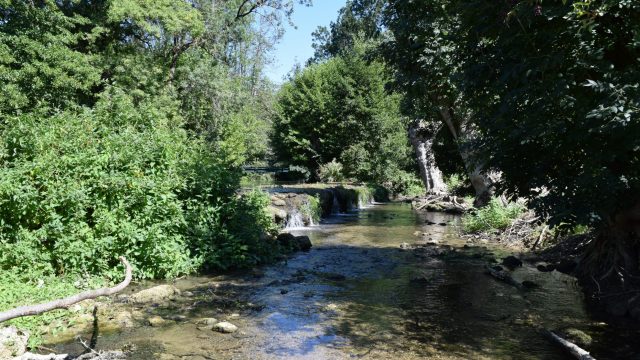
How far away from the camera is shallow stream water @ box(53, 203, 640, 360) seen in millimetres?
6285

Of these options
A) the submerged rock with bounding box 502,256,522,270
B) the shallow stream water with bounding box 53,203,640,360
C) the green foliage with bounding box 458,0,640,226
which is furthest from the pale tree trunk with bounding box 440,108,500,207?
the green foliage with bounding box 458,0,640,226

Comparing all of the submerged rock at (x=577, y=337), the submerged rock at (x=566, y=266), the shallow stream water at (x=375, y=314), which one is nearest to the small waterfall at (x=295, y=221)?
the shallow stream water at (x=375, y=314)

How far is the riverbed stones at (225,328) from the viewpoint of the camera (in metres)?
7.01

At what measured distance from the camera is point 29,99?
17562mm

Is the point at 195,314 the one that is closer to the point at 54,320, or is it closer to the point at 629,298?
the point at 54,320

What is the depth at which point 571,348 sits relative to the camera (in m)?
5.92

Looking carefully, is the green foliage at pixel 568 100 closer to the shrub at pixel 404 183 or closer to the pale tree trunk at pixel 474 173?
the pale tree trunk at pixel 474 173

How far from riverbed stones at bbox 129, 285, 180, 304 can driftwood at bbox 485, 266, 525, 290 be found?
6.49m

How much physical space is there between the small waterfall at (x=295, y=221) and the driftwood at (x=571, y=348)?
1313 cm

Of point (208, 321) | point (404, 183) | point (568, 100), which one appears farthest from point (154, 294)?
point (404, 183)

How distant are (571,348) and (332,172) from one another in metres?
31.1

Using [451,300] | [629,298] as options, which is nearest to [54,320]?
[451,300]

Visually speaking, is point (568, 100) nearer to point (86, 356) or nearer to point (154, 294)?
point (86, 356)

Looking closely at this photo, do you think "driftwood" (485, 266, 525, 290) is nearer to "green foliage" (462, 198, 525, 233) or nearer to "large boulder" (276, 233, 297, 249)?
"large boulder" (276, 233, 297, 249)
